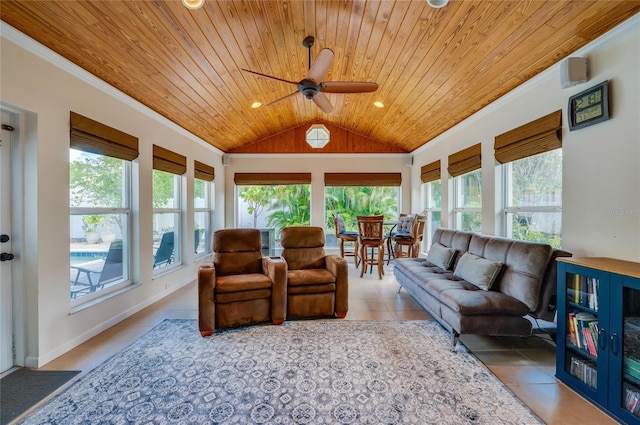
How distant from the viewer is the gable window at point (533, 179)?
2.69 meters

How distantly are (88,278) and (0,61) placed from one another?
1938 millimetres

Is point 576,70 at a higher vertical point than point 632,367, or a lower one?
higher

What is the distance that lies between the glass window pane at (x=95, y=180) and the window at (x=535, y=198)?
15.0 ft

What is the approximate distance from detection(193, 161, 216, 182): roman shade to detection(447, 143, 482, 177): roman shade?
433cm

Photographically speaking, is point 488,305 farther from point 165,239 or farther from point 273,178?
point 273,178

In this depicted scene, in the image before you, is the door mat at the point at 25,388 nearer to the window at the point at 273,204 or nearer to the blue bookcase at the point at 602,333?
the blue bookcase at the point at 602,333

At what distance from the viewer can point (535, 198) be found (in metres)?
3.01

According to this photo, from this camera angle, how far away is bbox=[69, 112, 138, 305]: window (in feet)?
8.70

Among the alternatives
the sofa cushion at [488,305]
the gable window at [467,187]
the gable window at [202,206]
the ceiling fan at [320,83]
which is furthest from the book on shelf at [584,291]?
the gable window at [202,206]

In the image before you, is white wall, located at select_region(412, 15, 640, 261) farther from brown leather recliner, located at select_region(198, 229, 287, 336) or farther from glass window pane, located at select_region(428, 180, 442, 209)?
brown leather recliner, located at select_region(198, 229, 287, 336)

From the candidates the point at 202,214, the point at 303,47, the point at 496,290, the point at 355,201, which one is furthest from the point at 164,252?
the point at 496,290

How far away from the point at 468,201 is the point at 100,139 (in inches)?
187

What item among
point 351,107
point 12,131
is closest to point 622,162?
point 351,107

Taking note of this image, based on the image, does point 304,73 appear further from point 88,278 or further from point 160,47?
point 88,278
